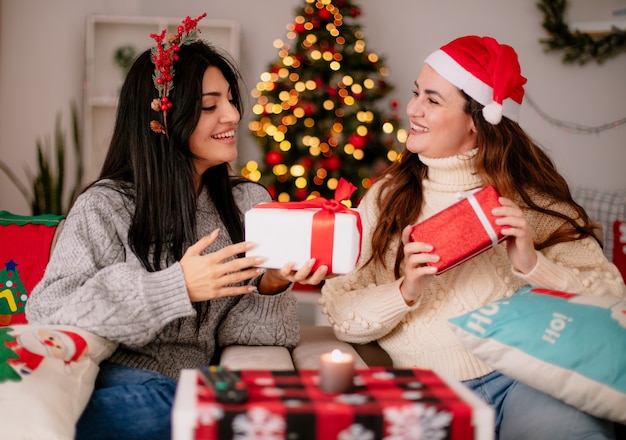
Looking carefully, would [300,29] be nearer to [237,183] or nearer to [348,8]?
[348,8]

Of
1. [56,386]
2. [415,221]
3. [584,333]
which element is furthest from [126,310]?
[584,333]

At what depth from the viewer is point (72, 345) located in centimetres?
149

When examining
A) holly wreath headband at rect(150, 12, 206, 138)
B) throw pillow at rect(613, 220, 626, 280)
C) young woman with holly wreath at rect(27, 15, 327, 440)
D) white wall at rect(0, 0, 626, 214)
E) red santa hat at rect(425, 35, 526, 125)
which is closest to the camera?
young woman with holly wreath at rect(27, 15, 327, 440)

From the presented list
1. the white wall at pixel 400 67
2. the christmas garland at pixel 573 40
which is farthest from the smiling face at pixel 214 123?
the christmas garland at pixel 573 40

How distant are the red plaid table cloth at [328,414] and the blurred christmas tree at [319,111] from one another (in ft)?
10.4

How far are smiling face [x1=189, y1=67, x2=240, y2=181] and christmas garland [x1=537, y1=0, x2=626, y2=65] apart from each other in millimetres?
3457

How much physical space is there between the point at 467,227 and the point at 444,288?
0.36 m

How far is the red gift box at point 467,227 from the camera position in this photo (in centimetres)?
165

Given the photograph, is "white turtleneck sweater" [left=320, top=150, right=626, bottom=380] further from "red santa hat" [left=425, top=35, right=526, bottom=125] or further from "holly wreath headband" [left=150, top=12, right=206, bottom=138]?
"holly wreath headband" [left=150, top=12, right=206, bottom=138]

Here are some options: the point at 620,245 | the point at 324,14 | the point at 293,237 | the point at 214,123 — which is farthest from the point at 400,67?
the point at 293,237

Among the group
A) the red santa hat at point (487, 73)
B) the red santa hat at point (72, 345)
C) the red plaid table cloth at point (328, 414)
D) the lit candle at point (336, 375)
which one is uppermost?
the red santa hat at point (487, 73)

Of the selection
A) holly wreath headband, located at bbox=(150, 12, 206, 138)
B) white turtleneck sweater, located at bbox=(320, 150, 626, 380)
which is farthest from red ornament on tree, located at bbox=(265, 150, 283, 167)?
holly wreath headband, located at bbox=(150, 12, 206, 138)

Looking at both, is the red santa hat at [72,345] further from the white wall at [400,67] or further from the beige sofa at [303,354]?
the white wall at [400,67]

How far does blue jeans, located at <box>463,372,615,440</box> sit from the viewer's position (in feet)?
5.06
